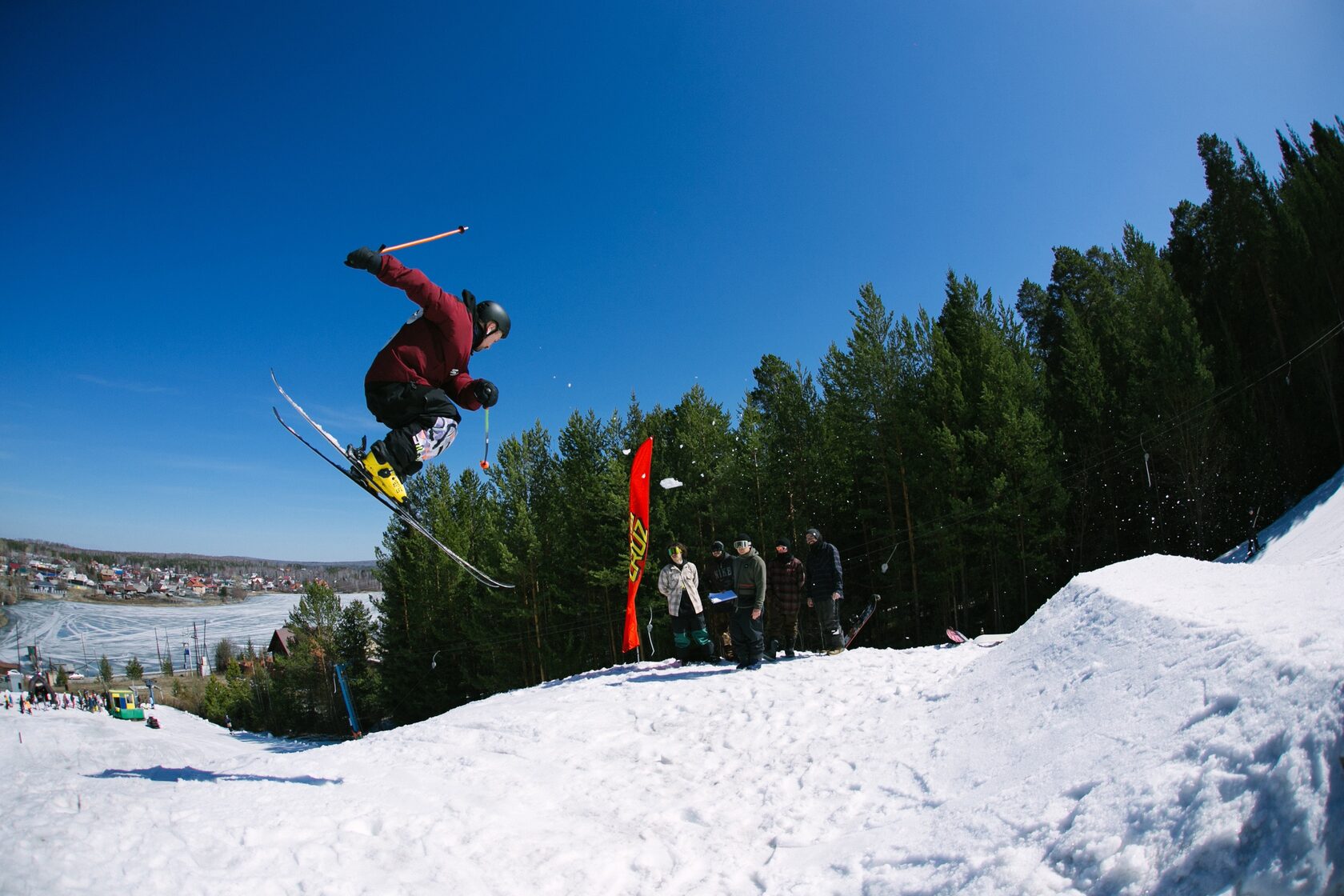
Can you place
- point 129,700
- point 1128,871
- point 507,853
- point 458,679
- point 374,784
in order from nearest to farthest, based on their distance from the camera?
point 1128,871 < point 507,853 < point 374,784 < point 458,679 < point 129,700

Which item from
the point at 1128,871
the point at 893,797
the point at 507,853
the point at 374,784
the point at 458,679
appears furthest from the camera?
the point at 458,679

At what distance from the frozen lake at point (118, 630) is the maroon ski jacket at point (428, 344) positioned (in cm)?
10854

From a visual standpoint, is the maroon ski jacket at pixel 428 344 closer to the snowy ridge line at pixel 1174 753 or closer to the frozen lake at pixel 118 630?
the snowy ridge line at pixel 1174 753

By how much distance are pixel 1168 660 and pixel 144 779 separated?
312 inches

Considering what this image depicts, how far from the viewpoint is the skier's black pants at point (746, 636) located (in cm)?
966

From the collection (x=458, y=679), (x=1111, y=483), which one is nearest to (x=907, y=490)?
(x=1111, y=483)

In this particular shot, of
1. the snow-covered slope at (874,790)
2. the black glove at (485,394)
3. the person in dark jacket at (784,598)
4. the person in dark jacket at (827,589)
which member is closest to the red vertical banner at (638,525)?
the person in dark jacket at (784,598)

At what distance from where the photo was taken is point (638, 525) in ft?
45.6

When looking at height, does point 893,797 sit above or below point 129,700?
above

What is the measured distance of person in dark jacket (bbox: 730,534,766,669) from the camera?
951 centimetres

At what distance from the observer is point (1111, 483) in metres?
24.0

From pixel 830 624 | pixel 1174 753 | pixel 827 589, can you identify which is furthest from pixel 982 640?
pixel 1174 753

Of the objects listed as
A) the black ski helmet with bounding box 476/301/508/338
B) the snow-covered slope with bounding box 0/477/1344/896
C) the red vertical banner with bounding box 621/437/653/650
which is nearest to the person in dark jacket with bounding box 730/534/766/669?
the snow-covered slope with bounding box 0/477/1344/896

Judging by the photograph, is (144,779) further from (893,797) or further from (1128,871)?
(1128,871)
